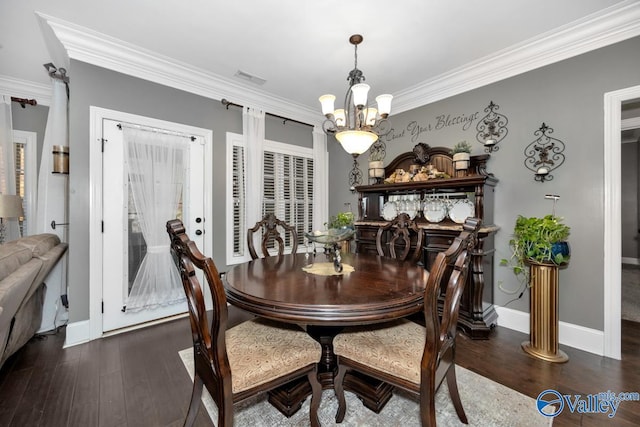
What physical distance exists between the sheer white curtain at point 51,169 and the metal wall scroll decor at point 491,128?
4444mm

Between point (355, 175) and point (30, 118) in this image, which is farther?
point (355, 175)

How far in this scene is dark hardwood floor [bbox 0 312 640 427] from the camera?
161cm

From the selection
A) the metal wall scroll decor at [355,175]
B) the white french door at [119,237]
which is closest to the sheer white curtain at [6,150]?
the white french door at [119,237]

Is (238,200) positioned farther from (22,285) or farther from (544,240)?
(544,240)

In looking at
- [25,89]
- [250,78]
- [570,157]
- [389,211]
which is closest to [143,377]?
[389,211]

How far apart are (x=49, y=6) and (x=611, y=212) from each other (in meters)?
4.83

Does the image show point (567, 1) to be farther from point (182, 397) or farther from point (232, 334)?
point (182, 397)

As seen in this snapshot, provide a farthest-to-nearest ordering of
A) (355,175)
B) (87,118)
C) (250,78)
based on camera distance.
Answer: (355,175) < (250,78) < (87,118)

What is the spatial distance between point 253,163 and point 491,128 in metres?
2.83

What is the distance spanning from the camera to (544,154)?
2586 millimetres

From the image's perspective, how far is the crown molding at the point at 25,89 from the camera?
324cm

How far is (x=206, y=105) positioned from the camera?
3.28m

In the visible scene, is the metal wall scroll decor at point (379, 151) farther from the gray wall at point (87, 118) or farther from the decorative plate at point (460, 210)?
the gray wall at point (87, 118)

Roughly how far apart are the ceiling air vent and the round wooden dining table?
2.25 meters
